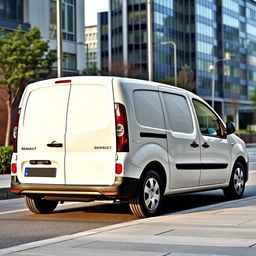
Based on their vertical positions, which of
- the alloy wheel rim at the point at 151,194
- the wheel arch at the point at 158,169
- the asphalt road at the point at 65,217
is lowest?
the asphalt road at the point at 65,217

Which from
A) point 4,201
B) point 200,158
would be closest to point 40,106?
point 200,158

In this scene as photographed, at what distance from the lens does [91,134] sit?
9281mm

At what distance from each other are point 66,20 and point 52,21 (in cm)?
96

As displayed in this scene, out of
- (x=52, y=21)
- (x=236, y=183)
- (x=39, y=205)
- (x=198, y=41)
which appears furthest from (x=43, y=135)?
(x=198, y=41)

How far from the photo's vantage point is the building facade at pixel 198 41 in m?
91.7

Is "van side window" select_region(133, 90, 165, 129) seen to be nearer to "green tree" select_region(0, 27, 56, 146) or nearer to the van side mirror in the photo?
the van side mirror

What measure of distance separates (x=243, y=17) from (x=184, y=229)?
362 ft

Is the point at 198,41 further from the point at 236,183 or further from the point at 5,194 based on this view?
the point at 236,183

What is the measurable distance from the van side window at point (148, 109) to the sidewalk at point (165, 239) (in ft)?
4.49

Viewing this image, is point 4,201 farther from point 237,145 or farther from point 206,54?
point 206,54

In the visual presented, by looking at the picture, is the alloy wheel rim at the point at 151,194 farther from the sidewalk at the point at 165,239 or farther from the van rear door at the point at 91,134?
the van rear door at the point at 91,134

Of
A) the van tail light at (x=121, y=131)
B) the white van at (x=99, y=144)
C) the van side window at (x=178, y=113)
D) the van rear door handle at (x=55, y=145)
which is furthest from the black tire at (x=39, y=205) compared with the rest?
the van side window at (x=178, y=113)

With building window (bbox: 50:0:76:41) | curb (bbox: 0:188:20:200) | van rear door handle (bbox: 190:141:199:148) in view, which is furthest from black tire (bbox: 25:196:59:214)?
building window (bbox: 50:0:76:41)

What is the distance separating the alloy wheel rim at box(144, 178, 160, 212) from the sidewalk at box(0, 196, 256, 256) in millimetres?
322
